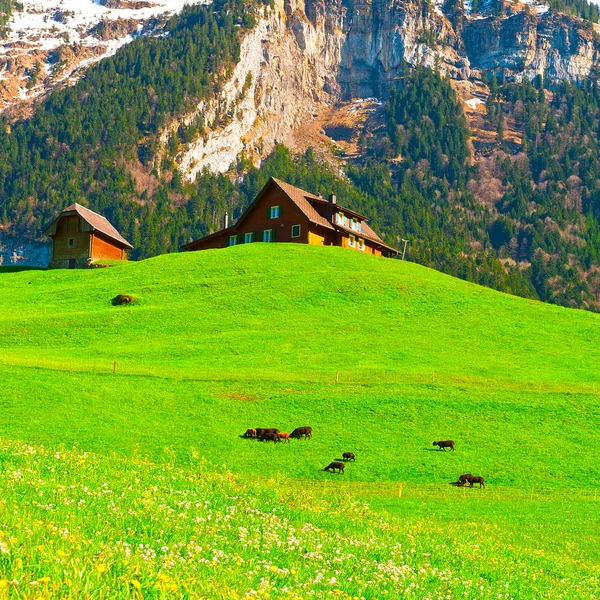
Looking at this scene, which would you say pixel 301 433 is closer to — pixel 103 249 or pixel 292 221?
pixel 292 221

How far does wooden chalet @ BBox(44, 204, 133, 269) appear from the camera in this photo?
4700 inches

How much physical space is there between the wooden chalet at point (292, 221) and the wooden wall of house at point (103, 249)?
16.2 meters

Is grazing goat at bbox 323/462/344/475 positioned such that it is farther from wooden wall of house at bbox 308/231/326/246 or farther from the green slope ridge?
wooden wall of house at bbox 308/231/326/246

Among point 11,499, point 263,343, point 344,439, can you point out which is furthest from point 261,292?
point 11,499

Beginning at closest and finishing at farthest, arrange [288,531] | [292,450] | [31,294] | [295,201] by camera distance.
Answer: [288,531] → [292,450] → [31,294] → [295,201]

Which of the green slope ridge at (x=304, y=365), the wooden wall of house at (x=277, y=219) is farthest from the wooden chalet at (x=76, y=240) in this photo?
the wooden wall of house at (x=277, y=219)

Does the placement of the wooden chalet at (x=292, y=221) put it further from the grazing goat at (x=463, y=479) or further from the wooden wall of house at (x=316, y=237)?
the grazing goat at (x=463, y=479)

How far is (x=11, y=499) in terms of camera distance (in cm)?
1495

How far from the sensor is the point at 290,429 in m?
48.6

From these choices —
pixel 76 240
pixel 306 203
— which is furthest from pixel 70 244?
pixel 306 203

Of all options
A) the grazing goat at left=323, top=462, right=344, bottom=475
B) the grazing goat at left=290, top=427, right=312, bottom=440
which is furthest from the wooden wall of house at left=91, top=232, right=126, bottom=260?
the grazing goat at left=323, top=462, right=344, bottom=475

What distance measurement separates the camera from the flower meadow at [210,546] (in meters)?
11.0

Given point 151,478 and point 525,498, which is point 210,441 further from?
point 151,478

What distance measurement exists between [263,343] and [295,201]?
4895 centimetres
